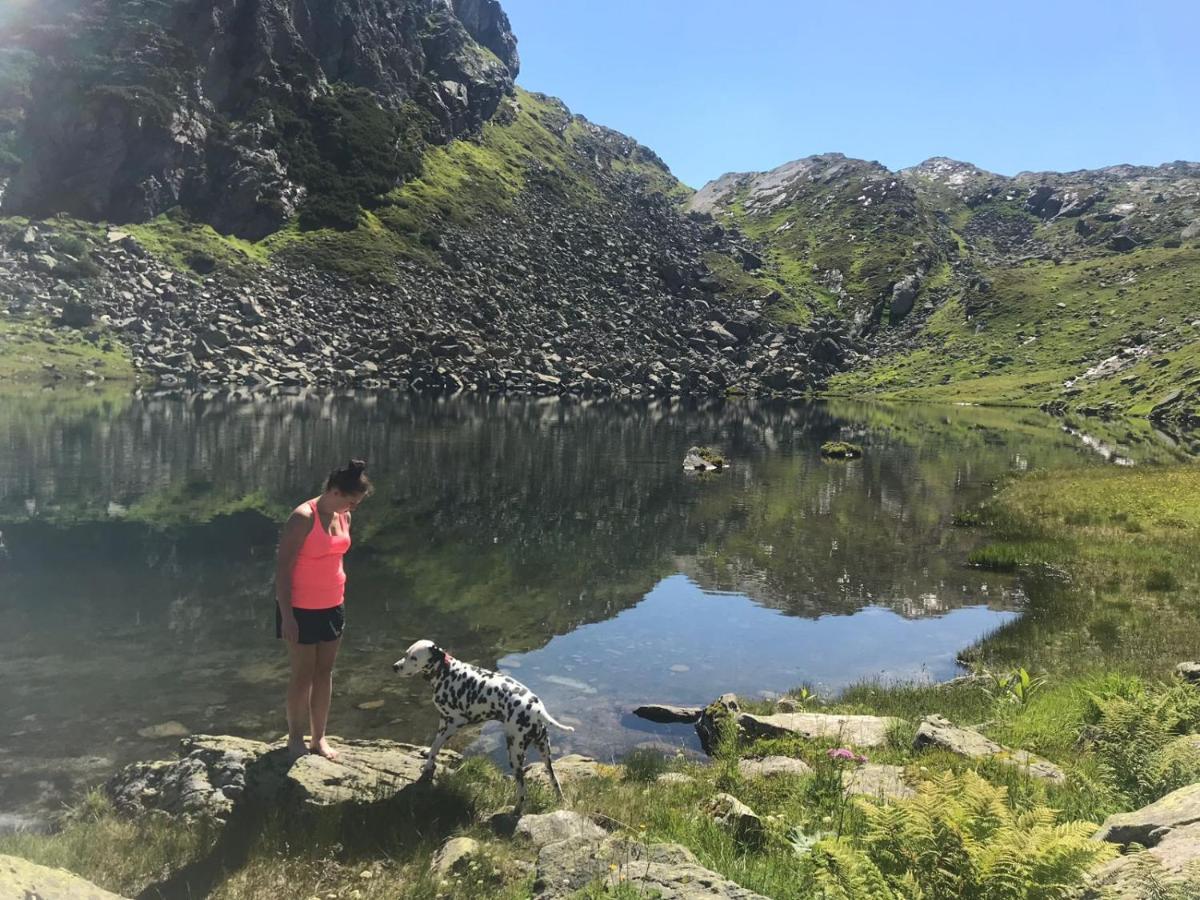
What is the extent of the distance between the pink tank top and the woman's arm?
0.22 ft

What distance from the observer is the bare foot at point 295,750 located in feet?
34.1

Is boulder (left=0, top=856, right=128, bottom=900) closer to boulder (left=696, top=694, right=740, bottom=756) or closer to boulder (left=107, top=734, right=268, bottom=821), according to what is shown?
boulder (left=107, top=734, right=268, bottom=821)

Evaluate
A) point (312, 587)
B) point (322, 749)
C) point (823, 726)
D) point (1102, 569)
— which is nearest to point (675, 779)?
point (823, 726)

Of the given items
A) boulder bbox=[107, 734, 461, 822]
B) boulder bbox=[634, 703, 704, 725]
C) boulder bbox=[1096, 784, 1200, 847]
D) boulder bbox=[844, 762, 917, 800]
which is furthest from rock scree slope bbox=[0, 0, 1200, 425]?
boulder bbox=[1096, 784, 1200, 847]

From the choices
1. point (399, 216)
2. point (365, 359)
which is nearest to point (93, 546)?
point (365, 359)

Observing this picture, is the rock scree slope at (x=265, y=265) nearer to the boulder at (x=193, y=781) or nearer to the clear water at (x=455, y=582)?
the clear water at (x=455, y=582)

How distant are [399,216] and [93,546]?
578ft

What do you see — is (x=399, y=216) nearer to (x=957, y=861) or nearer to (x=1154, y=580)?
(x=1154, y=580)

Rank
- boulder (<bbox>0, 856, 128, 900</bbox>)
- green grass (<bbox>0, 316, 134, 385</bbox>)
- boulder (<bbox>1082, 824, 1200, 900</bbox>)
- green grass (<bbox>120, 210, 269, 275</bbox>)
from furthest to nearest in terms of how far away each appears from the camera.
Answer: green grass (<bbox>120, 210, 269, 275</bbox>) → green grass (<bbox>0, 316, 134, 385</bbox>) → boulder (<bbox>0, 856, 128, 900</bbox>) → boulder (<bbox>1082, 824, 1200, 900</bbox>)

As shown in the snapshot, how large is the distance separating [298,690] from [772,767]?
709 centimetres

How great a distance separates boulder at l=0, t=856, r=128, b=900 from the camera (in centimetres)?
513

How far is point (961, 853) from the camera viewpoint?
5996 millimetres

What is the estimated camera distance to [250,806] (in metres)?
9.56

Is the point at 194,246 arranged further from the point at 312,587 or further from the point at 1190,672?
the point at 1190,672
